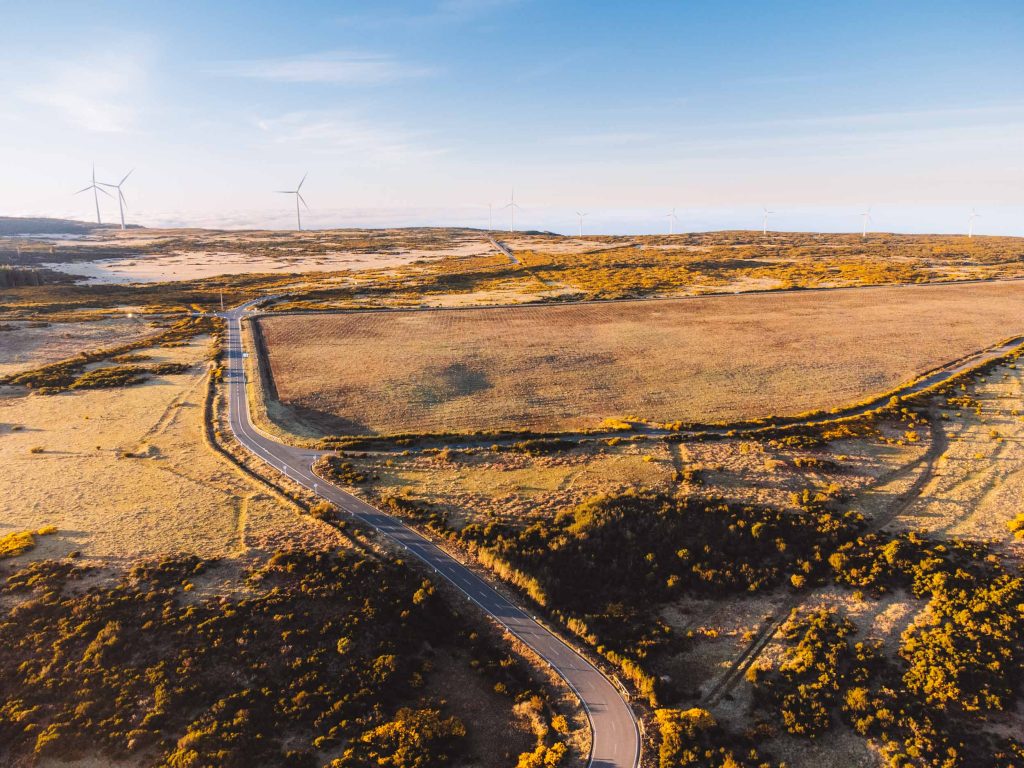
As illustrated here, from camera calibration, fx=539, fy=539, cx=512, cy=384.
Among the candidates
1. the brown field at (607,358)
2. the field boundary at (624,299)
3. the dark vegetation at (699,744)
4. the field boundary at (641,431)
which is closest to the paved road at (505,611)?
the dark vegetation at (699,744)

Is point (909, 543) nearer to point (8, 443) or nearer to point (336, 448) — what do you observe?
point (336, 448)

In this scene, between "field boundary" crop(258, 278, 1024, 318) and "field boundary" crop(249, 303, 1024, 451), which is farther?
"field boundary" crop(258, 278, 1024, 318)

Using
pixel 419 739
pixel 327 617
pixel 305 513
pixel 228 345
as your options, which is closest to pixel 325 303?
pixel 228 345

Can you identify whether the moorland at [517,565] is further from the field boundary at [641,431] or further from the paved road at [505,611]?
the paved road at [505,611]

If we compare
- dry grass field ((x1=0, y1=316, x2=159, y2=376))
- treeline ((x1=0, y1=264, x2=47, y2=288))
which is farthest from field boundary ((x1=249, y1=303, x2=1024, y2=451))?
treeline ((x1=0, y1=264, x2=47, y2=288))

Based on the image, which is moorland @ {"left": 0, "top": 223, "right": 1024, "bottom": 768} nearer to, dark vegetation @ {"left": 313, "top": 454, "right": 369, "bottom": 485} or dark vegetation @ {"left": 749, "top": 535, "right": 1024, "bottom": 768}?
dark vegetation @ {"left": 749, "top": 535, "right": 1024, "bottom": 768}
